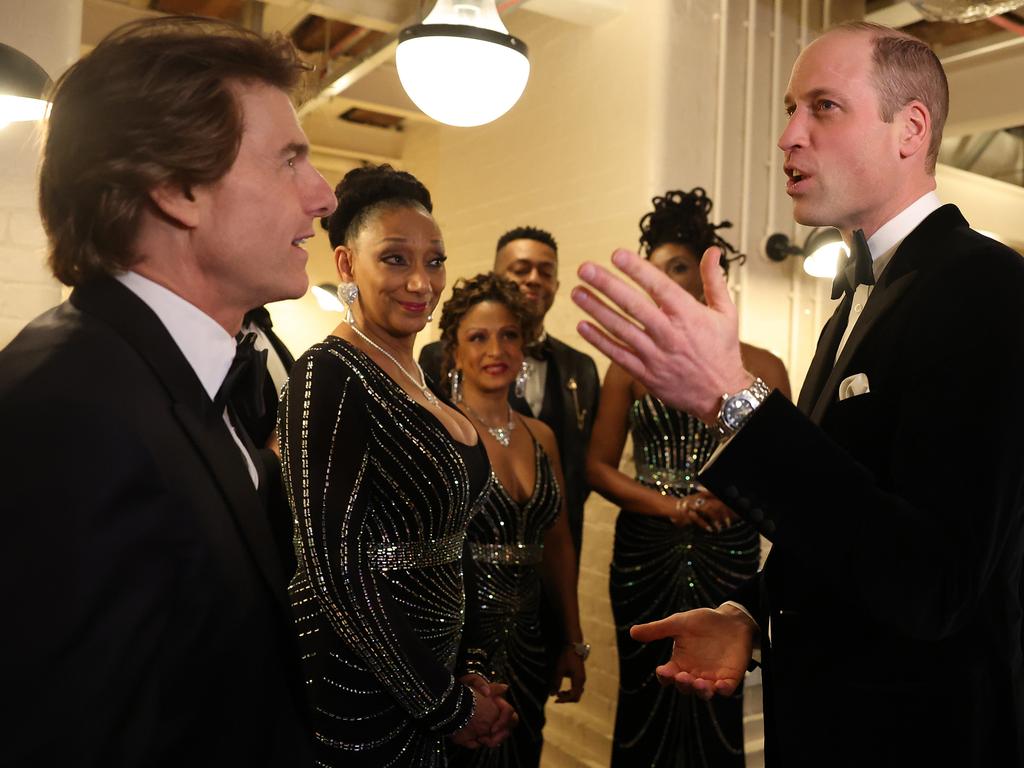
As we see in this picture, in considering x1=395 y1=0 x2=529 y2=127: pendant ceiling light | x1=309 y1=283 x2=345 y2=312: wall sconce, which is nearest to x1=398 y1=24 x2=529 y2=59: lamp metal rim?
x1=395 y1=0 x2=529 y2=127: pendant ceiling light

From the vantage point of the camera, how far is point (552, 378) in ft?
11.7

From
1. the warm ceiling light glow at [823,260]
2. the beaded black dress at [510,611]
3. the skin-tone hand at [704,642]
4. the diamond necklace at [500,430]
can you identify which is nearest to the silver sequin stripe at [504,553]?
the beaded black dress at [510,611]

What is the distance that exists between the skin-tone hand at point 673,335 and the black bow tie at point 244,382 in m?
0.41

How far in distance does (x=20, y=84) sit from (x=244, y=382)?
59.0 inches

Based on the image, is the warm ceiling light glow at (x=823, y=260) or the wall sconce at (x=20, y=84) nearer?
the wall sconce at (x=20, y=84)

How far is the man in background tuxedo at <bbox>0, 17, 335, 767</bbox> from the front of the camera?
2.73ft

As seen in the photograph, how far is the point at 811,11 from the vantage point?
4.35 m

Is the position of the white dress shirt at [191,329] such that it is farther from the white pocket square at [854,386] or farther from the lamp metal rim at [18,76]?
the lamp metal rim at [18,76]

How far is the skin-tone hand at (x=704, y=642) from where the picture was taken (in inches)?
59.6

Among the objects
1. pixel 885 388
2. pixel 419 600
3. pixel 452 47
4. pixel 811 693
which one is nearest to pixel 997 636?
pixel 811 693

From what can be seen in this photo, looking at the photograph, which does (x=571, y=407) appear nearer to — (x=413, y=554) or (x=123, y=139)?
(x=413, y=554)

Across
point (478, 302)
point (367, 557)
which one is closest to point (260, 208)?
point (367, 557)

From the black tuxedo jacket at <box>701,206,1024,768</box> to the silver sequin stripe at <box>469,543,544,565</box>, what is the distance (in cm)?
115

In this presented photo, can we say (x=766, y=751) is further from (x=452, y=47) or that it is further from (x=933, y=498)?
(x=452, y=47)
